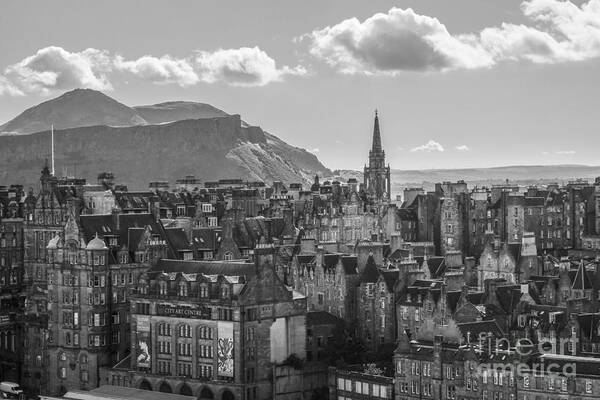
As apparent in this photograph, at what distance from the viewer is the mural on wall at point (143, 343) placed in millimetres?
130000

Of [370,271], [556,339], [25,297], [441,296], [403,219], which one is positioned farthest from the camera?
[403,219]

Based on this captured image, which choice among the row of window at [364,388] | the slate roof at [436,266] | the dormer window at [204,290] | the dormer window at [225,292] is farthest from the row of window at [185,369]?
the slate roof at [436,266]

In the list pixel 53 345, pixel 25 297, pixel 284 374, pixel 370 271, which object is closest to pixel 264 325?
pixel 284 374

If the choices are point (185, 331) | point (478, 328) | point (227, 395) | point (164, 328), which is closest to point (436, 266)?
point (478, 328)

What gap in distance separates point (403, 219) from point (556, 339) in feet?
223

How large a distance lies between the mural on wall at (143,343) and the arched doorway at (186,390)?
4.93 m

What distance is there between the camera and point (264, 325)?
124562 mm

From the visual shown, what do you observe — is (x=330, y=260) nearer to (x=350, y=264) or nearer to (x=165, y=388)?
(x=350, y=264)

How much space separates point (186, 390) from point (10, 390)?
80.3ft

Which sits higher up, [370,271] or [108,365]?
[370,271]

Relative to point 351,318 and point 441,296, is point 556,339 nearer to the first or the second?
point 441,296

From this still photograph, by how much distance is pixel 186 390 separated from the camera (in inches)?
4990

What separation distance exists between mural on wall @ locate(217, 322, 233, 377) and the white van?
26981 mm

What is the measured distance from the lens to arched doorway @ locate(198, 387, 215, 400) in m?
125
